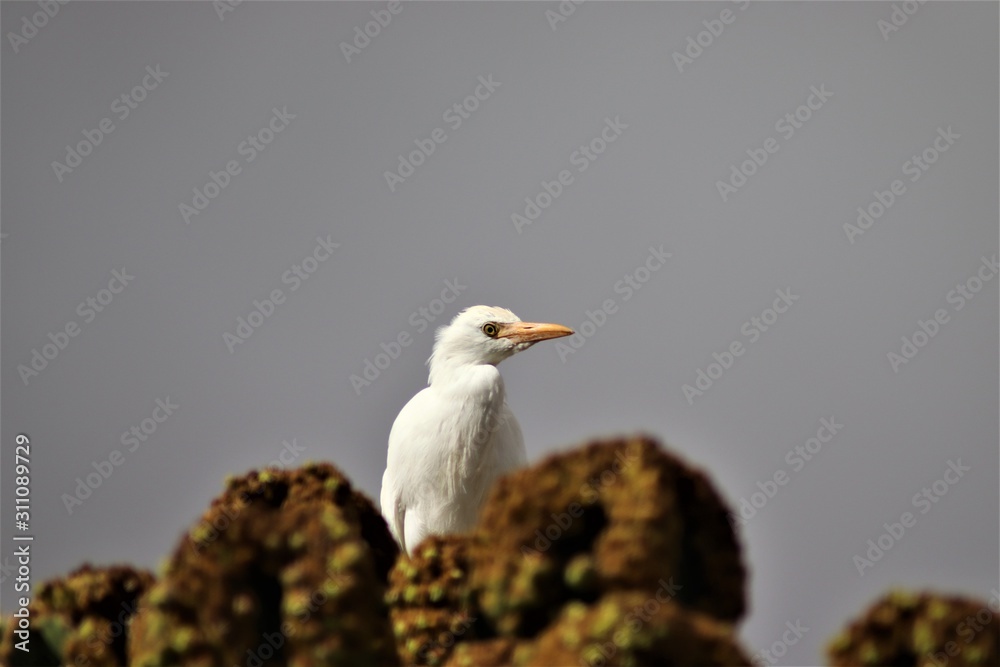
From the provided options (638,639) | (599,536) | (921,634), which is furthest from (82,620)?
(921,634)

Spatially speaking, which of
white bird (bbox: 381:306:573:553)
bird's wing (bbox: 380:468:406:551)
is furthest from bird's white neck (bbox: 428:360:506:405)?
bird's wing (bbox: 380:468:406:551)

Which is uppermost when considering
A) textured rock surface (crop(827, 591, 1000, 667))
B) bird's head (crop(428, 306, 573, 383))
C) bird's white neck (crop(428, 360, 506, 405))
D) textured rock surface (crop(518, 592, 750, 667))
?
bird's head (crop(428, 306, 573, 383))

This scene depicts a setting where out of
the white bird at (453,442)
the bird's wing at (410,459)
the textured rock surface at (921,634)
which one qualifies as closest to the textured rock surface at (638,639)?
the textured rock surface at (921,634)

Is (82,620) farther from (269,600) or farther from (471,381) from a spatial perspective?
(471,381)

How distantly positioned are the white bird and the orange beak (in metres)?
0.01

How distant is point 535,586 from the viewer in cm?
556

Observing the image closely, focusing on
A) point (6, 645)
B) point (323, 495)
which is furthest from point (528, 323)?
point (6, 645)

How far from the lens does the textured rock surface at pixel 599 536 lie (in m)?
5.57

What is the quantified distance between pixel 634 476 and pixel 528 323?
603 cm

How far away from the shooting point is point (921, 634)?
530 centimetres

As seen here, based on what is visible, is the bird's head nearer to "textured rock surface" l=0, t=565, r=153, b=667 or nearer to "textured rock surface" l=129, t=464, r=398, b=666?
"textured rock surface" l=0, t=565, r=153, b=667

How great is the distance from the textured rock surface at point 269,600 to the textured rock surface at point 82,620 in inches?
30.5

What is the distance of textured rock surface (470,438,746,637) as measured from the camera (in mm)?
5566

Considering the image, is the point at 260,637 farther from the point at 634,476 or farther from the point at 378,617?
the point at 634,476
